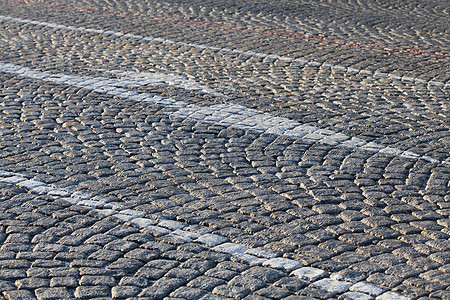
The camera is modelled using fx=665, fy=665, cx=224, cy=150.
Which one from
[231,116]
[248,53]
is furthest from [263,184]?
[248,53]

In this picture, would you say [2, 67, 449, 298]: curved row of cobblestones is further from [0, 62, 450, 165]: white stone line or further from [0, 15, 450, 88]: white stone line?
[0, 15, 450, 88]: white stone line

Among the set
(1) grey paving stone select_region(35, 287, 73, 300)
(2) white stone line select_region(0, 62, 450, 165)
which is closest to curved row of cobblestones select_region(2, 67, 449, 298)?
(2) white stone line select_region(0, 62, 450, 165)

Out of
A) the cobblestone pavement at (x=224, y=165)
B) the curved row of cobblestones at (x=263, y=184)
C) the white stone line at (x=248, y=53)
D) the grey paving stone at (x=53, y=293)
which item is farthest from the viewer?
the white stone line at (x=248, y=53)

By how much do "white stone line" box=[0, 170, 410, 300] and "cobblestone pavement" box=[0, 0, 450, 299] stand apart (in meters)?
0.02

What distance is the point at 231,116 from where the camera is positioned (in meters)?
7.99

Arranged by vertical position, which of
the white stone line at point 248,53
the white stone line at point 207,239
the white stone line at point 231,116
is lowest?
the white stone line at point 207,239

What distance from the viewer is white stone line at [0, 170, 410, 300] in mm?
4297

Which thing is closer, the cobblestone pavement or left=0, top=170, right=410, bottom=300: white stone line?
left=0, top=170, right=410, bottom=300: white stone line

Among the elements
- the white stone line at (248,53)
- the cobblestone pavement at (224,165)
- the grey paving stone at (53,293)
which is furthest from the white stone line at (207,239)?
the white stone line at (248,53)

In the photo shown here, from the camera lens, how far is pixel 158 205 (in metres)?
5.57

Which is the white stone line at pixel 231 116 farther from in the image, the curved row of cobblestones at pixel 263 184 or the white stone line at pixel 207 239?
the white stone line at pixel 207 239

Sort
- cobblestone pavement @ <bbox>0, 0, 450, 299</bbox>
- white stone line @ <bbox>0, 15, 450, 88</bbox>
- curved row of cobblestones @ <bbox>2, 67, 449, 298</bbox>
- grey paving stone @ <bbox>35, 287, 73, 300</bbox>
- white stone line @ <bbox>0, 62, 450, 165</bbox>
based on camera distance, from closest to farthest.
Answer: grey paving stone @ <bbox>35, 287, 73, 300</bbox>, cobblestone pavement @ <bbox>0, 0, 450, 299</bbox>, curved row of cobblestones @ <bbox>2, 67, 449, 298</bbox>, white stone line @ <bbox>0, 62, 450, 165</bbox>, white stone line @ <bbox>0, 15, 450, 88</bbox>

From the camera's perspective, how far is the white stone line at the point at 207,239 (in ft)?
14.1

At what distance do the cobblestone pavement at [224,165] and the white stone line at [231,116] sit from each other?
0.11ft
